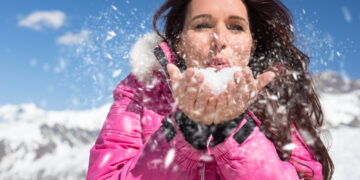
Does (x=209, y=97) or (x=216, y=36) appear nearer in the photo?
(x=209, y=97)

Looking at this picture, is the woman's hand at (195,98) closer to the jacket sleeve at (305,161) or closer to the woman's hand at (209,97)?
the woman's hand at (209,97)

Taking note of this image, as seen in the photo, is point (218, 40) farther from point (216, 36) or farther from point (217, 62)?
point (217, 62)

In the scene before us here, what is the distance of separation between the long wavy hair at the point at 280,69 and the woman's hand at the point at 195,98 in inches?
54.7

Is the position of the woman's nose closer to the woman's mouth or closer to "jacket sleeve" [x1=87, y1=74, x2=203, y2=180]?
the woman's mouth

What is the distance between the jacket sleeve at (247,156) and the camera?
152 centimetres

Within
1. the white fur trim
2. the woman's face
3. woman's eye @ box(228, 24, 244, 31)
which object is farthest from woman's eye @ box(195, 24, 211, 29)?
the white fur trim

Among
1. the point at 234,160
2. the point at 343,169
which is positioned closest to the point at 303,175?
the point at 234,160

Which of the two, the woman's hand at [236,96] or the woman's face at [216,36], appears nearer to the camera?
the woman's hand at [236,96]

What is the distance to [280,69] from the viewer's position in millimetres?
2859

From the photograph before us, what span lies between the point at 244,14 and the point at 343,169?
23.5 ft

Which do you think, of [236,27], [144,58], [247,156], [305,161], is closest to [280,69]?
[236,27]

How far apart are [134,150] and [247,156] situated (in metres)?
0.90

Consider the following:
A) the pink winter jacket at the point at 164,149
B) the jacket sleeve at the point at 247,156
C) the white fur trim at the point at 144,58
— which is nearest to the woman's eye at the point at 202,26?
the pink winter jacket at the point at 164,149

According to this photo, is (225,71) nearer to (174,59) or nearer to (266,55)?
(174,59)
